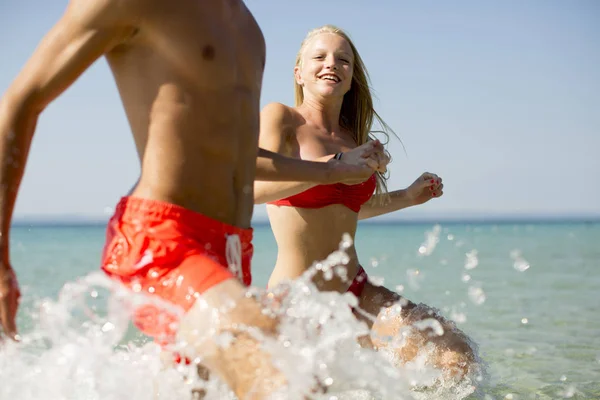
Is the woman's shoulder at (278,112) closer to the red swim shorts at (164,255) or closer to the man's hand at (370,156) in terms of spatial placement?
the man's hand at (370,156)

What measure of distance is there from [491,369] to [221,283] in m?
3.51

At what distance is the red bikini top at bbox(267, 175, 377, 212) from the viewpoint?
360 centimetres

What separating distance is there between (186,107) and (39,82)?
39 cm

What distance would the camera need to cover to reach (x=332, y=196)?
11.9 ft

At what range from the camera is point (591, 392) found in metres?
4.27

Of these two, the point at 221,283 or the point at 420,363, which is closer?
the point at 221,283

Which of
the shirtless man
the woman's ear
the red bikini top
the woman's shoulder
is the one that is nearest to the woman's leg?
the red bikini top

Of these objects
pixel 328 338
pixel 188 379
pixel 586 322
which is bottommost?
pixel 586 322

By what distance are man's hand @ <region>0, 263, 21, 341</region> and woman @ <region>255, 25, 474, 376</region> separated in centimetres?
156

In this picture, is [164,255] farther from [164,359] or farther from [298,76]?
[298,76]

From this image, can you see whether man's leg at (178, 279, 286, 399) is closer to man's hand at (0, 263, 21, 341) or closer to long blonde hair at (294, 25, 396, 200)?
man's hand at (0, 263, 21, 341)

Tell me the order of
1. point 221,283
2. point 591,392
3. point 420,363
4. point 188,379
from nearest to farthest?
point 221,283 → point 188,379 → point 420,363 → point 591,392

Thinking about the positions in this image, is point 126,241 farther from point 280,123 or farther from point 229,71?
point 280,123

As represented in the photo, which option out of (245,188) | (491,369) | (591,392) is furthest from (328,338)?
(491,369)
